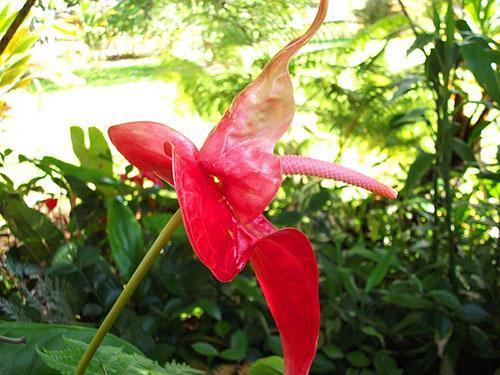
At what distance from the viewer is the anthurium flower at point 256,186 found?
272mm

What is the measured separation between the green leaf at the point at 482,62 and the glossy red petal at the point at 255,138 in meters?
0.64

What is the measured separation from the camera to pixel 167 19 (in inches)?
53.2

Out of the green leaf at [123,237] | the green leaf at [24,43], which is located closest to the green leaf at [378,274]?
the green leaf at [123,237]

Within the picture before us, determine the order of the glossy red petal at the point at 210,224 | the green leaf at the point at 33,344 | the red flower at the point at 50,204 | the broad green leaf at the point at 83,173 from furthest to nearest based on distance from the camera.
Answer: the red flower at the point at 50,204, the broad green leaf at the point at 83,173, the green leaf at the point at 33,344, the glossy red petal at the point at 210,224

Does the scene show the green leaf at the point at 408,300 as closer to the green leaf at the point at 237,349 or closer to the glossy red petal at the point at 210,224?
the green leaf at the point at 237,349

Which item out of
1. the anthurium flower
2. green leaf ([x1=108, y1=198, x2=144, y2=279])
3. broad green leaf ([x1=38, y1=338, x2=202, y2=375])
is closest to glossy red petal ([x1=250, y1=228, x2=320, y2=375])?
the anthurium flower

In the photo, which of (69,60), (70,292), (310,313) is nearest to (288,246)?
(310,313)

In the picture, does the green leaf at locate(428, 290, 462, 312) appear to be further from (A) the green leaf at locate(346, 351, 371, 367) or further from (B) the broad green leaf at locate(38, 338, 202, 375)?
(B) the broad green leaf at locate(38, 338, 202, 375)

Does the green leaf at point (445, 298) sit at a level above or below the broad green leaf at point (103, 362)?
below

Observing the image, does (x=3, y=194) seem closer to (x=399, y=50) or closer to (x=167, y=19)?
(x=167, y=19)

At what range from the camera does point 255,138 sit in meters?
0.30

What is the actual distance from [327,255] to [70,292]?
38 centimetres

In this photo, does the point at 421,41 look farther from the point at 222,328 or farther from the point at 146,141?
the point at 146,141

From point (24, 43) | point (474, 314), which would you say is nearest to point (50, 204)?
point (24, 43)
